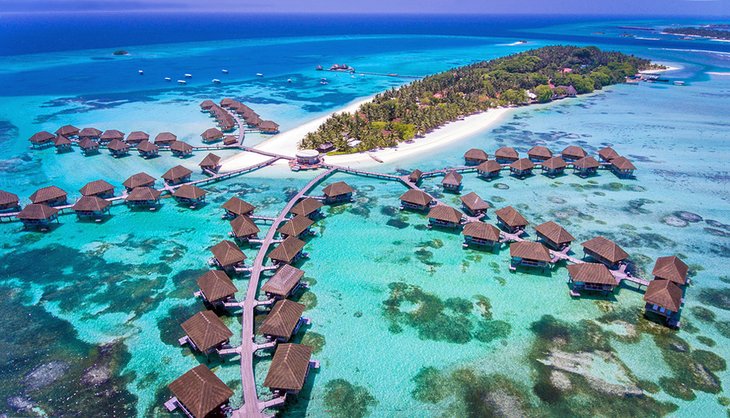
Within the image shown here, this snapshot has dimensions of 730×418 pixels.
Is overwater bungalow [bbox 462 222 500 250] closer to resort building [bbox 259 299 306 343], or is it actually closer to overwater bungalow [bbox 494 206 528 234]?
overwater bungalow [bbox 494 206 528 234]

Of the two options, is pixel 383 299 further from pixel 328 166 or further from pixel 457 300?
pixel 328 166

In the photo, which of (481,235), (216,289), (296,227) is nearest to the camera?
(216,289)

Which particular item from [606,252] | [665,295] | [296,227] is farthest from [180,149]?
[665,295]

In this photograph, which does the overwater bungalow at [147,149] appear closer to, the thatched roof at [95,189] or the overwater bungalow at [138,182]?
the overwater bungalow at [138,182]

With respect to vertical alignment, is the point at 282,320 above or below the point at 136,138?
below

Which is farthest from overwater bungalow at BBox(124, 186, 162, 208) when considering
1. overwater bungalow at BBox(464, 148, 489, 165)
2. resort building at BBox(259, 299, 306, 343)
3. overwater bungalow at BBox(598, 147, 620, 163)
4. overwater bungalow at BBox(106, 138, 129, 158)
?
overwater bungalow at BBox(598, 147, 620, 163)

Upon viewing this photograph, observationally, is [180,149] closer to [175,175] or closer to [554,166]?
Answer: [175,175]

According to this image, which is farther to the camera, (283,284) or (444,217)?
(444,217)
